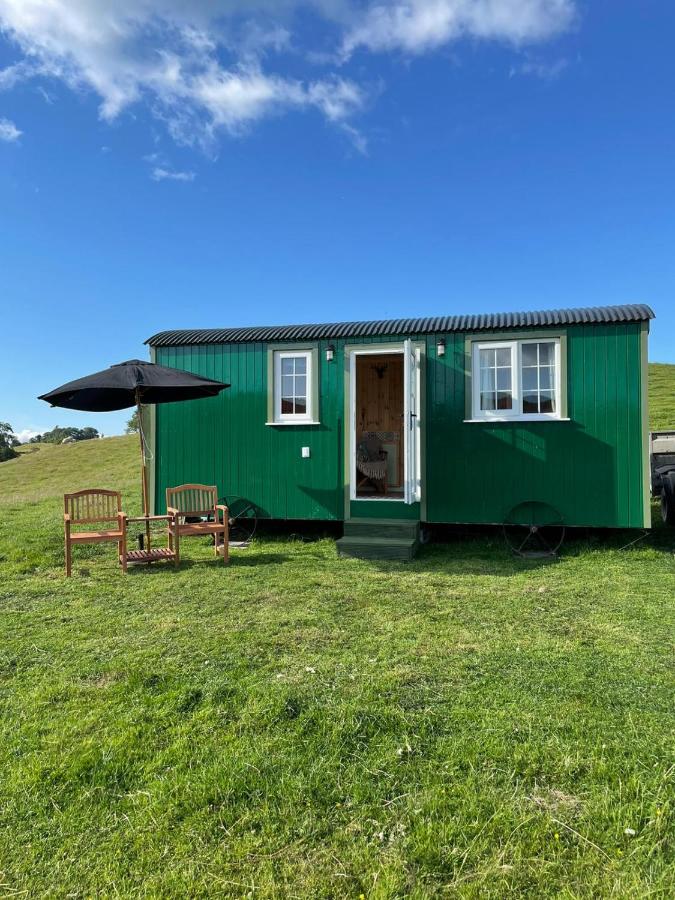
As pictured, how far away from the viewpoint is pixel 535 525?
6324 millimetres

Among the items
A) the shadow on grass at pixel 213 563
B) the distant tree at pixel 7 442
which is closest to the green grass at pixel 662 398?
the shadow on grass at pixel 213 563

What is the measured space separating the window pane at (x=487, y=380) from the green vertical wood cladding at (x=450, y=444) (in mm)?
251

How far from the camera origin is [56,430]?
55125 mm

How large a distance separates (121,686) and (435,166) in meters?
9.95

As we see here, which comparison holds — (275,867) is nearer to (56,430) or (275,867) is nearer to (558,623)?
(558,623)

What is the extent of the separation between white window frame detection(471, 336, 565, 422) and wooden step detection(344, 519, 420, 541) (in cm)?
161

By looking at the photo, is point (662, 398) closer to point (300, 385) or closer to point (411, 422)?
point (411, 422)

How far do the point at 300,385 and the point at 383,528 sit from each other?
2.31 meters

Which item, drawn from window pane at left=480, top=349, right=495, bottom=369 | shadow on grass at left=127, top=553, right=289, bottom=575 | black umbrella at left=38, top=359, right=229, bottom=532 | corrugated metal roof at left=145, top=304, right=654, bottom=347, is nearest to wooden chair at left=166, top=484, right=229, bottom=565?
shadow on grass at left=127, top=553, right=289, bottom=575

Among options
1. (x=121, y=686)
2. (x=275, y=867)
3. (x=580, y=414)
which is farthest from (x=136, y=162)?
(x=275, y=867)

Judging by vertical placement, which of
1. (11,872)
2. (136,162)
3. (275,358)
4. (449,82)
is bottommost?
(11,872)

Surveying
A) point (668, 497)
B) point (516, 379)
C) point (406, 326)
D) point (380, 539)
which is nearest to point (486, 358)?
point (516, 379)

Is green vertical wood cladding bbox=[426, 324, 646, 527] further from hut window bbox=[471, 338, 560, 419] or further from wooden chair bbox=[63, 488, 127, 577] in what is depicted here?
wooden chair bbox=[63, 488, 127, 577]

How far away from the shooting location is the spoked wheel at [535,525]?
20.6 feet
